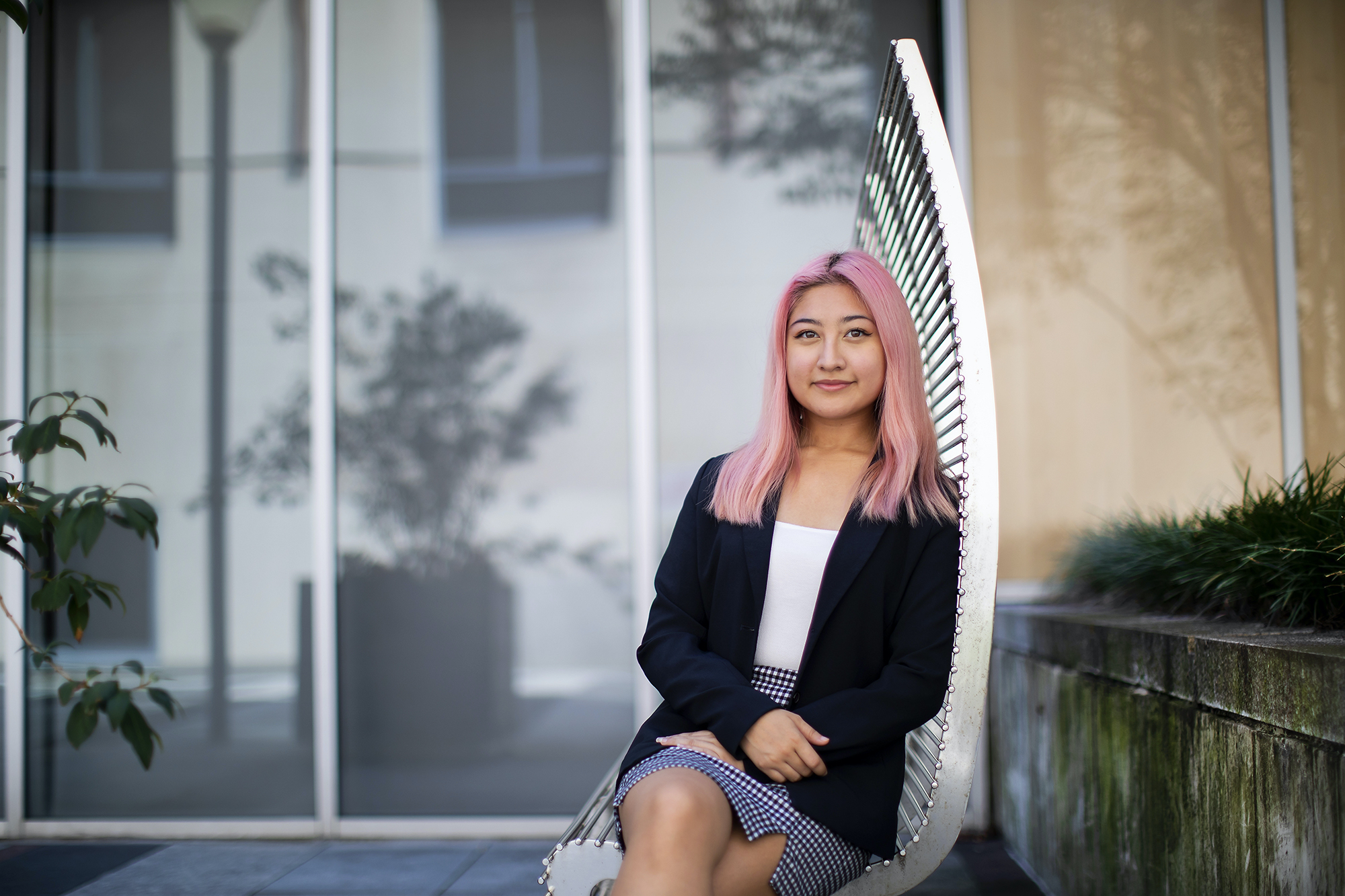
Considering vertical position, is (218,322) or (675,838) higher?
(218,322)

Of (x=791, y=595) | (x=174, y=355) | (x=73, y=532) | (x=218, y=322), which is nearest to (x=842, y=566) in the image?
(x=791, y=595)

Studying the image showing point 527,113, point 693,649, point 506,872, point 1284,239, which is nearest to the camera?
point 693,649

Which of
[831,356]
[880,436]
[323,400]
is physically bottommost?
[880,436]

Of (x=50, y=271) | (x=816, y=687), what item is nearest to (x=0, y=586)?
(x=50, y=271)

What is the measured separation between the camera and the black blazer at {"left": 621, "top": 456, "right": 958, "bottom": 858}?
5.78 ft

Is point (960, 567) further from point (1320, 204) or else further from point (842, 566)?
point (1320, 204)

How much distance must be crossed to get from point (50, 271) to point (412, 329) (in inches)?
58.9

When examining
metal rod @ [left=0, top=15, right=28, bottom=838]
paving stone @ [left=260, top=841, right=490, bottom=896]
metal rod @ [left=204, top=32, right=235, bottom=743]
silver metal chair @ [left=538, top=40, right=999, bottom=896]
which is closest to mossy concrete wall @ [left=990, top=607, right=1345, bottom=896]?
silver metal chair @ [left=538, top=40, right=999, bottom=896]

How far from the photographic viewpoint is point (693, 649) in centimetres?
191

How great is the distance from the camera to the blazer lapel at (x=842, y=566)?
6.06 ft

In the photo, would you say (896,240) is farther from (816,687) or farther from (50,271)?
(50,271)

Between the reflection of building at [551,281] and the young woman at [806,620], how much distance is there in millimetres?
1774

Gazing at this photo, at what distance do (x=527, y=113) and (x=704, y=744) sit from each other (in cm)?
290

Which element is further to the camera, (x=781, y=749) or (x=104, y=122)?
(x=104, y=122)
